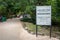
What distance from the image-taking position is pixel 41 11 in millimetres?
11688

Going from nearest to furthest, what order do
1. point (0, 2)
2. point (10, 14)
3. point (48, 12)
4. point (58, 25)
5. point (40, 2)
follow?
point (48, 12) < point (58, 25) < point (40, 2) < point (0, 2) < point (10, 14)

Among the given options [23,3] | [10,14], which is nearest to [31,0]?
[23,3]

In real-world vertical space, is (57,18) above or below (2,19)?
above

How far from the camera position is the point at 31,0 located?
24938mm

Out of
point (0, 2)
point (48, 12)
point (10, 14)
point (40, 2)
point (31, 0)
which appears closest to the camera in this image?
point (48, 12)

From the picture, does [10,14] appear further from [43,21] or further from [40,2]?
[43,21]

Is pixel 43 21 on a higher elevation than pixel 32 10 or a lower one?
higher

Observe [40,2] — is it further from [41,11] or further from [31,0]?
[41,11]

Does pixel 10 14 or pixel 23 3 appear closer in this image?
pixel 23 3

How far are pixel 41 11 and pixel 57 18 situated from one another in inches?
243

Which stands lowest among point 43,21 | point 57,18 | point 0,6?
point 0,6

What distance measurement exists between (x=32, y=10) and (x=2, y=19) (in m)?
10.8

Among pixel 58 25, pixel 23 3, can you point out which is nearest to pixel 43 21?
pixel 58 25

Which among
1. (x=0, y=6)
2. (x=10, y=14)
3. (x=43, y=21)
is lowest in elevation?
(x=10, y=14)
